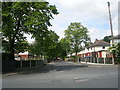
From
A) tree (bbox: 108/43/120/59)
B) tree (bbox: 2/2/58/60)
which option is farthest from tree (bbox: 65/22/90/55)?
tree (bbox: 2/2/58/60)

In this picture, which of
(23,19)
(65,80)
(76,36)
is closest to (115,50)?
(23,19)

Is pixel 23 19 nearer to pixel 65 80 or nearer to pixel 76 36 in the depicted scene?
pixel 65 80

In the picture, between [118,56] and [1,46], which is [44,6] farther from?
[118,56]

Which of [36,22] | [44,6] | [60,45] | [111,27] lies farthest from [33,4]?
[60,45]

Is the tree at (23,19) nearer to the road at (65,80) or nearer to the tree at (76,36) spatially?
the road at (65,80)

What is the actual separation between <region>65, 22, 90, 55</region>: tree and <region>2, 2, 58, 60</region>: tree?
54.0 meters

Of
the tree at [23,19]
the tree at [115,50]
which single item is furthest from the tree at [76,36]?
the tree at [23,19]

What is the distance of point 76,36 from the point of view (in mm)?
80188

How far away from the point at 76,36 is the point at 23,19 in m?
57.1

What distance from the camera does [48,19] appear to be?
2472 cm

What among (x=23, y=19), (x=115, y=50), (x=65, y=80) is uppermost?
(x=23, y=19)

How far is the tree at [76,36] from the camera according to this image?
261 feet

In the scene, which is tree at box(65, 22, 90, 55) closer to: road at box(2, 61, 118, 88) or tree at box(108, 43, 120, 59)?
tree at box(108, 43, 120, 59)

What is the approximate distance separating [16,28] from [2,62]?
15.5ft
